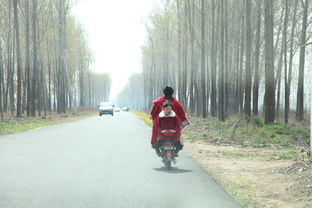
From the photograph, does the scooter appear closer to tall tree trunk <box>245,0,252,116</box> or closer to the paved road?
the paved road

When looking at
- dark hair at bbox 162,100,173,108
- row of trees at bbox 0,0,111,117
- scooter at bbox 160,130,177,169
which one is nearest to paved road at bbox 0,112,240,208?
scooter at bbox 160,130,177,169

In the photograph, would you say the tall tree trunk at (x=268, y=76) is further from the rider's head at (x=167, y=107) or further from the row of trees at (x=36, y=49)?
the row of trees at (x=36, y=49)

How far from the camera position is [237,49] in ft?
114

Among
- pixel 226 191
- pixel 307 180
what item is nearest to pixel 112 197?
pixel 226 191

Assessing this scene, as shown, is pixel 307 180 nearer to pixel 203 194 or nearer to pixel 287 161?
pixel 203 194

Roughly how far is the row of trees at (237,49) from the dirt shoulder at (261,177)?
288cm

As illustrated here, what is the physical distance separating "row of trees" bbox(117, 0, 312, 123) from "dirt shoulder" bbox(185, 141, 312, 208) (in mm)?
2882

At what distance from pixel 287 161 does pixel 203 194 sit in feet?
18.0

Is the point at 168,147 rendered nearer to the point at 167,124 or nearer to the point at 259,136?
the point at 167,124

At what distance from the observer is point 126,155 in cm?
1314

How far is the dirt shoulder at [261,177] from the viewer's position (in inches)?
295

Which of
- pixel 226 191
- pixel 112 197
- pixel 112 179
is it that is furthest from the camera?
pixel 112 179

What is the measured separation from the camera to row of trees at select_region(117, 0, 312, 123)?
24.7m

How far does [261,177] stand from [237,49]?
2579cm
